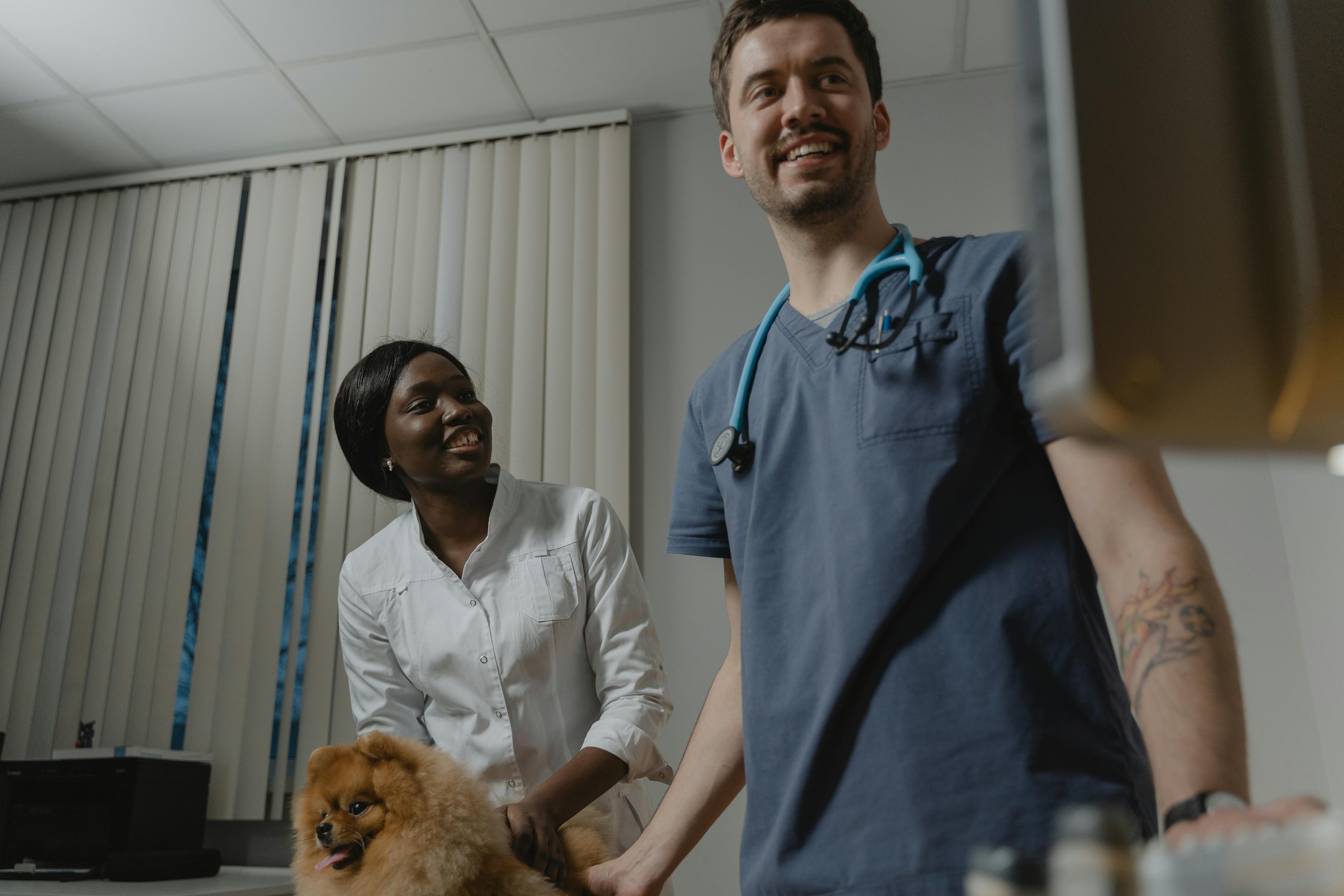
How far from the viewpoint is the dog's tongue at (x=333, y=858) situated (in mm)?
1407

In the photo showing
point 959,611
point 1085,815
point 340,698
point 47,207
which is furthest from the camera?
point 47,207

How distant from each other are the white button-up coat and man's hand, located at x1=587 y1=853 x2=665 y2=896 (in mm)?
487

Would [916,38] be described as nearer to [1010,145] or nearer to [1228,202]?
[1010,145]

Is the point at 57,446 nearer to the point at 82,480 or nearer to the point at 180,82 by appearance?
the point at 82,480

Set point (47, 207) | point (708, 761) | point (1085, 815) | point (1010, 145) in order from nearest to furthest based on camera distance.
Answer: point (1085, 815) < point (708, 761) < point (1010, 145) < point (47, 207)

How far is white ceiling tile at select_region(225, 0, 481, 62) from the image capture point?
2914mm

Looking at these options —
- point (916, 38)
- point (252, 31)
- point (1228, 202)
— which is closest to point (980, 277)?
point (1228, 202)

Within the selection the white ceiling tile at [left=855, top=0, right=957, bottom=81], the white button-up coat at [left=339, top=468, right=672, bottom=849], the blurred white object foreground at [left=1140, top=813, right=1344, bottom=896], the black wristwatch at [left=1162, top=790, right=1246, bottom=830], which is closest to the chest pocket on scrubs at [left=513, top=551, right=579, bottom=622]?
the white button-up coat at [left=339, top=468, right=672, bottom=849]

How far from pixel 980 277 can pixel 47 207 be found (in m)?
4.09

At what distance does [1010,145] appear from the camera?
10.6 feet

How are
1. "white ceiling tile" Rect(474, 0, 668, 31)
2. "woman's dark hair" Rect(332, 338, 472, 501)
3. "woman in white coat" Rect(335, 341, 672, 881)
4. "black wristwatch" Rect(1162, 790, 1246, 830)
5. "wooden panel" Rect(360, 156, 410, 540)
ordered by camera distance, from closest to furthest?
"black wristwatch" Rect(1162, 790, 1246, 830) → "woman in white coat" Rect(335, 341, 672, 881) → "woman's dark hair" Rect(332, 338, 472, 501) → "white ceiling tile" Rect(474, 0, 668, 31) → "wooden panel" Rect(360, 156, 410, 540)

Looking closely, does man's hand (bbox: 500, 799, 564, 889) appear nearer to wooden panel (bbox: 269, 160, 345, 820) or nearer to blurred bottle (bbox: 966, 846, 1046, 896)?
blurred bottle (bbox: 966, 846, 1046, 896)

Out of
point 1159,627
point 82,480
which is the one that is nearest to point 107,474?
point 82,480

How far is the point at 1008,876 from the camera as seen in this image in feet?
0.87
